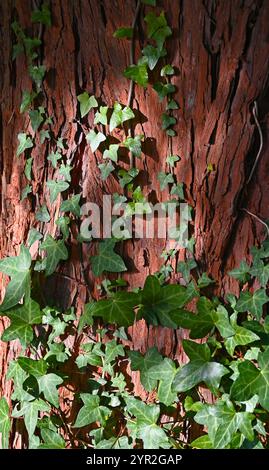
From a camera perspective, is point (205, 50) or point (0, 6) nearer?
point (205, 50)

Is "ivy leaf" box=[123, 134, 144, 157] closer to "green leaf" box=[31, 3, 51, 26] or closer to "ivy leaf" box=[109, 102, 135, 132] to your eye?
"ivy leaf" box=[109, 102, 135, 132]

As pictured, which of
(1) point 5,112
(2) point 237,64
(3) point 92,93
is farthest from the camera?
(1) point 5,112

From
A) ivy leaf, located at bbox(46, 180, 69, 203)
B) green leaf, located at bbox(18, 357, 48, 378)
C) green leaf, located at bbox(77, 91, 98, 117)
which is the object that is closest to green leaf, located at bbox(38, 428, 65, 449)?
green leaf, located at bbox(18, 357, 48, 378)

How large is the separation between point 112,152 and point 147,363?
0.59 meters

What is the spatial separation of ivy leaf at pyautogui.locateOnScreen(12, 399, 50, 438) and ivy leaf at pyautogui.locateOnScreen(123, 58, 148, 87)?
37.0 inches

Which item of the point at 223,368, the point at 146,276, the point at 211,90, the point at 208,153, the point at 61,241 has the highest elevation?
the point at 211,90

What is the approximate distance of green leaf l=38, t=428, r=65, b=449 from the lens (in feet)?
4.38

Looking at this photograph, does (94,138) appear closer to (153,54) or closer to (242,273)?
(153,54)

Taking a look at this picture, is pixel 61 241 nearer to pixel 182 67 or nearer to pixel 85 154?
pixel 85 154

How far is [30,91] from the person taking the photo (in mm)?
1362

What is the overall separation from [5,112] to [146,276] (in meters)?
0.67

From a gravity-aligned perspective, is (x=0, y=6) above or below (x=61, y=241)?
above

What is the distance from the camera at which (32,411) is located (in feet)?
4.39
